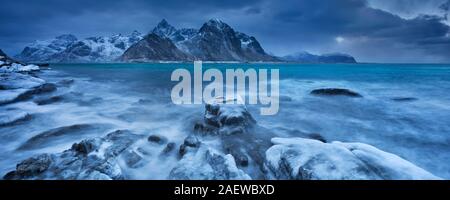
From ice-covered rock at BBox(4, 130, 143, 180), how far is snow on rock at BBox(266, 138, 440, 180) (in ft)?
10.1

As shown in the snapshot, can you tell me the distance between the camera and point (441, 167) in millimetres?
5582

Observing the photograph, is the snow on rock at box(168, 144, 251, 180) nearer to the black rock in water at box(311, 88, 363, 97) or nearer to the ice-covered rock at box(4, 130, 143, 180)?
the ice-covered rock at box(4, 130, 143, 180)

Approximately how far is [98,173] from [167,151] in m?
2.31

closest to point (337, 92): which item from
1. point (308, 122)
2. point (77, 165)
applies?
point (308, 122)

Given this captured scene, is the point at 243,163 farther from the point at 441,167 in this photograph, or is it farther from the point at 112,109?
the point at 112,109

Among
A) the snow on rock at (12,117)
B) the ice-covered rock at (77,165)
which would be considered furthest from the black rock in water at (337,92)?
the snow on rock at (12,117)

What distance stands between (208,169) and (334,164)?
85.7 inches

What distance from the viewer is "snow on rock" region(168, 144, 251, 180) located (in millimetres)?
4152

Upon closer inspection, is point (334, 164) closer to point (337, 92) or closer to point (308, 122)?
point (308, 122)

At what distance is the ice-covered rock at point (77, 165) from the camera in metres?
4.30

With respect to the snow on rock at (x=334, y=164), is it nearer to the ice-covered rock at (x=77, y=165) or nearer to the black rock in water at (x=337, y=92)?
the ice-covered rock at (x=77, y=165)

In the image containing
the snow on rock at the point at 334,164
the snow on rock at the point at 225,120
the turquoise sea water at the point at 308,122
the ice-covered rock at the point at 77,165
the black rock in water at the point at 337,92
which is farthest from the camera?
the black rock in water at the point at 337,92

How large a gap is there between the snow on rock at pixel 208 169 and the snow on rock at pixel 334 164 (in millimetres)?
867
